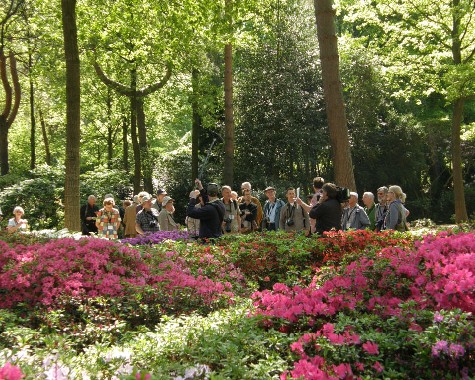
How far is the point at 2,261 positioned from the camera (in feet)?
23.5

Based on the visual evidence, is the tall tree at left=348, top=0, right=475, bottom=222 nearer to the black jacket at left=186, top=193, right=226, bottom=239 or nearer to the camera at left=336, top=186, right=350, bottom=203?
the camera at left=336, top=186, right=350, bottom=203

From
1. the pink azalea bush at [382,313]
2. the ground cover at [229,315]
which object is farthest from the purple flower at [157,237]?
the pink azalea bush at [382,313]

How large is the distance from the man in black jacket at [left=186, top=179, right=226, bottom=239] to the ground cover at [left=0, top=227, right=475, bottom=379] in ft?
4.15

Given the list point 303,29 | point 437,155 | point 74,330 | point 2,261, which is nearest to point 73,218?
point 2,261

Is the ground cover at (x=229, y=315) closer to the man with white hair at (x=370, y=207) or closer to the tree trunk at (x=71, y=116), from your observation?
the man with white hair at (x=370, y=207)

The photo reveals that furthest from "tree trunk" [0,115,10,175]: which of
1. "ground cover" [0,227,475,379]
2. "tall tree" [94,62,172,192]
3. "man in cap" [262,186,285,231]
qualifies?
"ground cover" [0,227,475,379]

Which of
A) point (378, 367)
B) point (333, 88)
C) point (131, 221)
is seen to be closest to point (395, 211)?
point (333, 88)

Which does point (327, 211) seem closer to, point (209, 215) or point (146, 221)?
point (209, 215)

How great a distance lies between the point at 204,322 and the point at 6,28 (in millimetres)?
18339

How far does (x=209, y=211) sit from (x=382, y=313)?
5336mm

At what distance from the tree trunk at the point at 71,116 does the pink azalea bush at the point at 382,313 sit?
6355 mm

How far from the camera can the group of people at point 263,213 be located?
9.70 metres

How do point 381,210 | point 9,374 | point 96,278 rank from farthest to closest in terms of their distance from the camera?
point 381,210 → point 96,278 → point 9,374

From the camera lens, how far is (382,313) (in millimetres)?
4758
